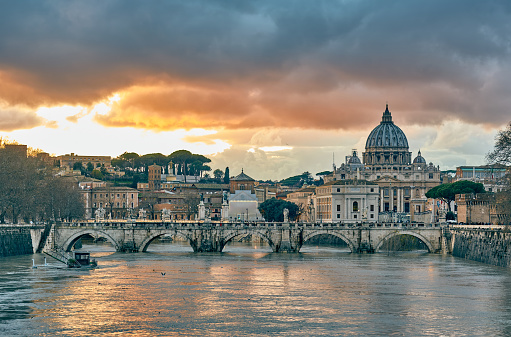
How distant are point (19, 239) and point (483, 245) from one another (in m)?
48.6

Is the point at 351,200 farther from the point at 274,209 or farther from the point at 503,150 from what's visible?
the point at 503,150

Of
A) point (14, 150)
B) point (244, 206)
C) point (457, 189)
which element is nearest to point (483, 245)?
point (457, 189)

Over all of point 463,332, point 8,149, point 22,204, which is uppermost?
point 8,149

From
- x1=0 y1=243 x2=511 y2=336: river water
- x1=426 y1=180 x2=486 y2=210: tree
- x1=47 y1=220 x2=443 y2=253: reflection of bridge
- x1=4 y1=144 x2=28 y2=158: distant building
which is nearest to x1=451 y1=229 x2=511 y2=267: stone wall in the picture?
x1=0 y1=243 x2=511 y2=336: river water

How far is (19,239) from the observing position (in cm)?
10000

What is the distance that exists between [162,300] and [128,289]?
644 cm

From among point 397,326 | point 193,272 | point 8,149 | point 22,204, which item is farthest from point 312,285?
point 8,149

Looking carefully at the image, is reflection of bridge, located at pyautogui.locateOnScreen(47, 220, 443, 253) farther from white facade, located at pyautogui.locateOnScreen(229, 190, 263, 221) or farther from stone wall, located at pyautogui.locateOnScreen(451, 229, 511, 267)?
white facade, located at pyautogui.locateOnScreen(229, 190, 263, 221)

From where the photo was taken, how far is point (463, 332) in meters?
49.9

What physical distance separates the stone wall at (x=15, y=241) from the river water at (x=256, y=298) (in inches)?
227

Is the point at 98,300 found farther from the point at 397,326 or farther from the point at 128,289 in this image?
the point at 397,326

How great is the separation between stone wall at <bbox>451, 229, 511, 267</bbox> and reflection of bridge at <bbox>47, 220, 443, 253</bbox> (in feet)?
16.9

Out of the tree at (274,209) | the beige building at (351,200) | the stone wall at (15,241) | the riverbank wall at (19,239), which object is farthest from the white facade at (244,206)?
the stone wall at (15,241)

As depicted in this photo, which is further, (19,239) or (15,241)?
(19,239)
